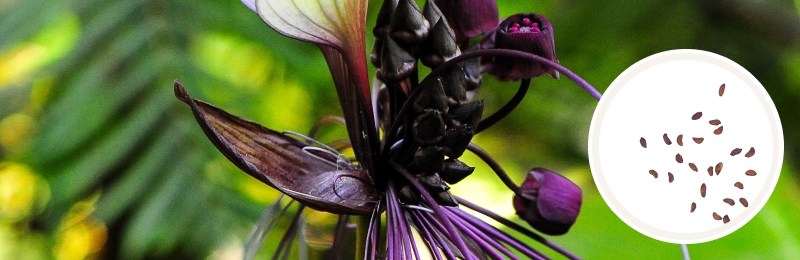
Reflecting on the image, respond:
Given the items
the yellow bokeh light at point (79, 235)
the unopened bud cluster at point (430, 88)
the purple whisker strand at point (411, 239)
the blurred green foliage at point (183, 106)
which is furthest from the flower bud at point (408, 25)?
the yellow bokeh light at point (79, 235)

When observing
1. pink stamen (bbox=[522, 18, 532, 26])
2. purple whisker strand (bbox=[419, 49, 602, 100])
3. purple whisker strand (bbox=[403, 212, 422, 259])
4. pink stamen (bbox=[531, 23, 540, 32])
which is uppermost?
pink stamen (bbox=[522, 18, 532, 26])

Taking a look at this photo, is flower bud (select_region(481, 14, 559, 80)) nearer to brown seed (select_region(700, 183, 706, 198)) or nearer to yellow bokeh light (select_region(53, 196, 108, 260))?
brown seed (select_region(700, 183, 706, 198))

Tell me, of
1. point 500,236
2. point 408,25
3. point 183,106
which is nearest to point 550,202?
point 500,236

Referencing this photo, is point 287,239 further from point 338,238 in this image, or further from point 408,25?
point 408,25

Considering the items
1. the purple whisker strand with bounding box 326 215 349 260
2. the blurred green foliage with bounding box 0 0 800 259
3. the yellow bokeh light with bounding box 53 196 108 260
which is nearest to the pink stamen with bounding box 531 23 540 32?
the purple whisker strand with bounding box 326 215 349 260

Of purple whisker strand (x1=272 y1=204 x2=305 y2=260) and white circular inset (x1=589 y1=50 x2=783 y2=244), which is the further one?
purple whisker strand (x1=272 y1=204 x2=305 y2=260)

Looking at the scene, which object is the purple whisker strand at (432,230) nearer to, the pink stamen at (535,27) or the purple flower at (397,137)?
the purple flower at (397,137)

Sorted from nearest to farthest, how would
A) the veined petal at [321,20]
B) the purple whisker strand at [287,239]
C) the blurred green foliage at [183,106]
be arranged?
1. the veined petal at [321,20]
2. the purple whisker strand at [287,239]
3. the blurred green foliage at [183,106]
